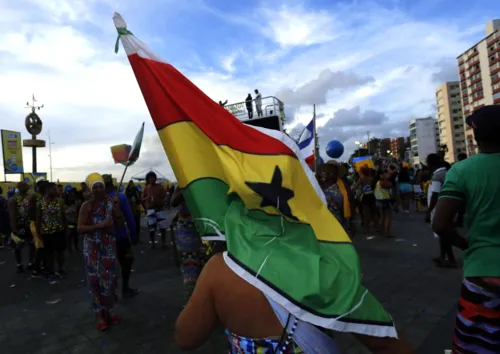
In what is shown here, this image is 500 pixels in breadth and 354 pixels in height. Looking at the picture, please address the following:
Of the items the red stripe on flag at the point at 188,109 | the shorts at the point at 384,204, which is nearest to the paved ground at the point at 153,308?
the shorts at the point at 384,204

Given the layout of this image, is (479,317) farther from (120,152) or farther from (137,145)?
(120,152)

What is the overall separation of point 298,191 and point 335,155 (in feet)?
38.3

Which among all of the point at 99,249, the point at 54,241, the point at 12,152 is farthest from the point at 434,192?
the point at 12,152

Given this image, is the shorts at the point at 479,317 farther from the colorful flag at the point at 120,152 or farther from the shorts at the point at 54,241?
the shorts at the point at 54,241

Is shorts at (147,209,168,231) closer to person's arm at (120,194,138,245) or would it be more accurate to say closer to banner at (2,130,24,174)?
person's arm at (120,194,138,245)

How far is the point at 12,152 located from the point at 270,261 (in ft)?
90.5

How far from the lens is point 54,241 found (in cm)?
675

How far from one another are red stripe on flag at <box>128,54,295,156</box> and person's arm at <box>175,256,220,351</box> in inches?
20.6

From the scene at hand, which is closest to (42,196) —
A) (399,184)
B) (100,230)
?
(100,230)

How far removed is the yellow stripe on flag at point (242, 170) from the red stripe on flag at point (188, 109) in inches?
Result: 1.6

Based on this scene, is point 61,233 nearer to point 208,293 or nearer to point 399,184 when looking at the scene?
point 208,293

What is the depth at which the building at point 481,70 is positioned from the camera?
9581 centimetres

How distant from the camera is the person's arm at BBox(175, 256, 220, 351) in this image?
1.33 m

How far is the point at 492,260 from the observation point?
76.8 inches
